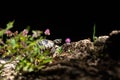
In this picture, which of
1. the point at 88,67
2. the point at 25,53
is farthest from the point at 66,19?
the point at 88,67

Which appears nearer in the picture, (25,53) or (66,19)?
(25,53)

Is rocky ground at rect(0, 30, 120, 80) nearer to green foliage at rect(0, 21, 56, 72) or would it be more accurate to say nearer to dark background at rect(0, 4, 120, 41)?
green foliage at rect(0, 21, 56, 72)

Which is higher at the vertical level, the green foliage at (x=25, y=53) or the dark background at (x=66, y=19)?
the dark background at (x=66, y=19)

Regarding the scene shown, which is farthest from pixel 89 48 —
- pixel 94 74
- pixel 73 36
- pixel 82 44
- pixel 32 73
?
pixel 73 36

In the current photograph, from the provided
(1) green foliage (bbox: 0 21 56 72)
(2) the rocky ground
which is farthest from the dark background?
(1) green foliage (bbox: 0 21 56 72)

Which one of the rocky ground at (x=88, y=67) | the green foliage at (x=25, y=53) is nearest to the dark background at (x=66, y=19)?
the rocky ground at (x=88, y=67)

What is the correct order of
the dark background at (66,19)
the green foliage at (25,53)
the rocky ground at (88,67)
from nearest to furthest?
the rocky ground at (88,67), the green foliage at (25,53), the dark background at (66,19)

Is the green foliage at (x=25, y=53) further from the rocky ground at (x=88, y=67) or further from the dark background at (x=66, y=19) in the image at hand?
the dark background at (x=66, y=19)

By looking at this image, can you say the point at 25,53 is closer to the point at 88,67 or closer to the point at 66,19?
the point at 88,67
